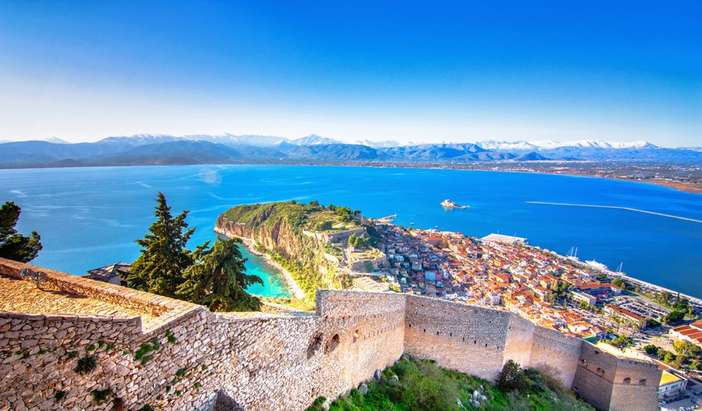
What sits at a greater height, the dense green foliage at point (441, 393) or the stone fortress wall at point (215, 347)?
the stone fortress wall at point (215, 347)

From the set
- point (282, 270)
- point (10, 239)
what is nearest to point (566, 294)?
point (282, 270)

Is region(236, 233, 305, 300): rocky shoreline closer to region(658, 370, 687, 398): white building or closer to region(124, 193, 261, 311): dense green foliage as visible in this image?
region(124, 193, 261, 311): dense green foliage

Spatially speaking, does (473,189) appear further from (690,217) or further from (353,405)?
(353,405)

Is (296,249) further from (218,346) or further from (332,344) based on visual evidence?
(218,346)

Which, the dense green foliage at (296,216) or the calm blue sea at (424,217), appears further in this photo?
the calm blue sea at (424,217)

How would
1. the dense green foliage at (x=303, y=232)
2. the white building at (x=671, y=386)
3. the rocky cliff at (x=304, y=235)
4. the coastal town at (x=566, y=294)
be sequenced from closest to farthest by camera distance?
1. the white building at (x=671, y=386)
2. the coastal town at (x=566, y=294)
3. the rocky cliff at (x=304, y=235)
4. the dense green foliage at (x=303, y=232)

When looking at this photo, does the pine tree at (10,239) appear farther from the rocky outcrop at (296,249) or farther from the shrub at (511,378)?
the rocky outcrop at (296,249)

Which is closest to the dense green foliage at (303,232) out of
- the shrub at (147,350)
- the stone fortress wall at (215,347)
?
the stone fortress wall at (215,347)

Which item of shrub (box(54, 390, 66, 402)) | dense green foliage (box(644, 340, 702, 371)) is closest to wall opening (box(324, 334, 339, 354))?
shrub (box(54, 390, 66, 402))

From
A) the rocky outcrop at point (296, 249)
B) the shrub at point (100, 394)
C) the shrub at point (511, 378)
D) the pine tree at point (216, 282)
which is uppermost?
the shrub at point (100, 394)
